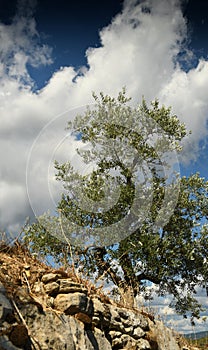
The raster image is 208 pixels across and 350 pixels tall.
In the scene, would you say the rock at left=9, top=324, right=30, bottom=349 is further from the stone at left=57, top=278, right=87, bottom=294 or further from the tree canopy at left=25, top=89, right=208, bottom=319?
the tree canopy at left=25, top=89, right=208, bottom=319

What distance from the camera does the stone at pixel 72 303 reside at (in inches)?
283

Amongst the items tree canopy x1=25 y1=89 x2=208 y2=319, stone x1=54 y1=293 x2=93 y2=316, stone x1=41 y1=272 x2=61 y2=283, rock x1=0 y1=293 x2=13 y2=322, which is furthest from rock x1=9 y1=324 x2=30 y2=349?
tree canopy x1=25 y1=89 x2=208 y2=319

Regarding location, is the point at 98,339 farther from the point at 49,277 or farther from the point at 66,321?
the point at 49,277

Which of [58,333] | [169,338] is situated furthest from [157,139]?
[58,333]

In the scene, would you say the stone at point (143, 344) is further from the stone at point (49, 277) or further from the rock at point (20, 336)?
the rock at point (20, 336)

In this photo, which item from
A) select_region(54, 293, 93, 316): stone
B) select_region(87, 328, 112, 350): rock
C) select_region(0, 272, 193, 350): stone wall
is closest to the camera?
select_region(0, 272, 193, 350): stone wall

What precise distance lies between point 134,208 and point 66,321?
1342cm

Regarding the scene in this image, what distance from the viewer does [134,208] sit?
20.1 m

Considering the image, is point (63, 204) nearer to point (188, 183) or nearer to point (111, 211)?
point (111, 211)

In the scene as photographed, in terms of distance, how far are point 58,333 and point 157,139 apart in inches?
679

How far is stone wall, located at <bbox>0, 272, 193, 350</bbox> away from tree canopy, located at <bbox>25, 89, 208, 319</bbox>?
9519mm

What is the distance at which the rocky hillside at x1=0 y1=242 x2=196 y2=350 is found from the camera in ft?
19.8

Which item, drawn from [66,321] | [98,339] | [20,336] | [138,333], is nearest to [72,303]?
[66,321]

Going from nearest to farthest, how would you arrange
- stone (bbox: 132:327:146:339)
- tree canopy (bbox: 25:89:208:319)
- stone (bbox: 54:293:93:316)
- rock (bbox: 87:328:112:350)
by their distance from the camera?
stone (bbox: 54:293:93:316)
rock (bbox: 87:328:112:350)
stone (bbox: 132:327:146:339)
tree canopy (bbox: 25:89:208:319)
